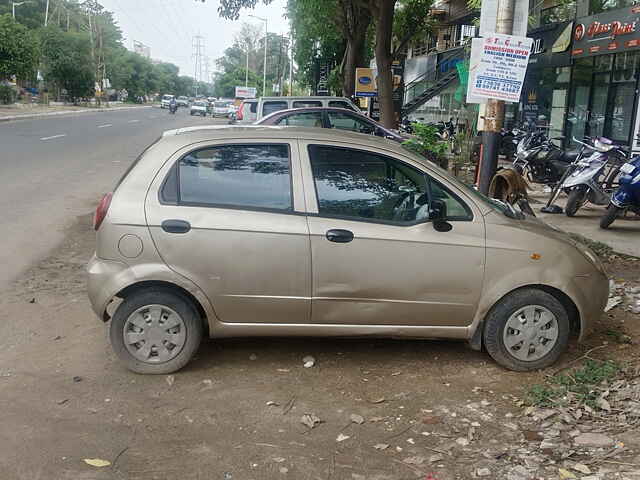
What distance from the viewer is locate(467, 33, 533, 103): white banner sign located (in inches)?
270

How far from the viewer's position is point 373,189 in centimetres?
471

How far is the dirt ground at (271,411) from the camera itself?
3.51 m

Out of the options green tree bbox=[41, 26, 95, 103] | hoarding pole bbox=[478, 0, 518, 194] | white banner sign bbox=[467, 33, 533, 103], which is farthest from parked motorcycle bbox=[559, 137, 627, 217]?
green tree bbox=[41, 26, 95, 103]

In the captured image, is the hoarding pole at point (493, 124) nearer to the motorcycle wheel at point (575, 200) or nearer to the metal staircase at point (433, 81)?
the motorcycle wheel at point (575, 200)

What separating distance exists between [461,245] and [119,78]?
309 feet

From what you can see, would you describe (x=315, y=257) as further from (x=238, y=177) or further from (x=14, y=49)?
(x=14, y=49)

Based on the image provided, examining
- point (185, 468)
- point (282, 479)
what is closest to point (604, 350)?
point (282, 479)

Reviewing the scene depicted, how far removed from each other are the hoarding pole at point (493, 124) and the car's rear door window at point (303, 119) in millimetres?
6795

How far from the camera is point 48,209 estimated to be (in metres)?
10.5

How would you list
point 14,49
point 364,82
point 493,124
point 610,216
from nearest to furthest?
point 493,124
point 610,216
point 364,82
point 14,49

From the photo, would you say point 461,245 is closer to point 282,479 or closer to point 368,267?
point 368,267

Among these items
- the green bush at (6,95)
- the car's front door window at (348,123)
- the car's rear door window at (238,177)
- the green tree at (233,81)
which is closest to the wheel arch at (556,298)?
the car's rear door window at (238,177)

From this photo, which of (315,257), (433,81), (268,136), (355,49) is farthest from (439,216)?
(433,81)

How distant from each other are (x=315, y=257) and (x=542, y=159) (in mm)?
9093
